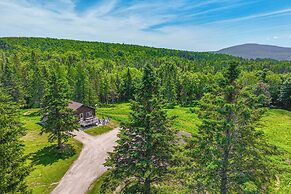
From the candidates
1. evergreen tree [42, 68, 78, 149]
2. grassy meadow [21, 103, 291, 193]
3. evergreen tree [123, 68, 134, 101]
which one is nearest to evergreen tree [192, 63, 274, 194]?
grassy meadow [21, 103, 291, 193]

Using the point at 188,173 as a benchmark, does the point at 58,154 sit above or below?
below

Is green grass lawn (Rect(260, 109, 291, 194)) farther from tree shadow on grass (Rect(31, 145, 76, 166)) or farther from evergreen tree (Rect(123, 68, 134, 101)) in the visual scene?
evergreen tree (Rect(123, 68, 134, 101))

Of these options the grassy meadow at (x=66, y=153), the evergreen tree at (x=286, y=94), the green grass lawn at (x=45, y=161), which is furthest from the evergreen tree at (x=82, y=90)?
the evergreen tree at (x=286, y=94)

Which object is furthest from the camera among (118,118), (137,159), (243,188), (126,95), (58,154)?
(126,95)

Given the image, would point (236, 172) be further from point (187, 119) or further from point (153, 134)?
point (187, 119)

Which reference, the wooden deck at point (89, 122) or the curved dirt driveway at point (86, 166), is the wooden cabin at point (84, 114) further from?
A: the curved dirt driveway at point (86, 166)

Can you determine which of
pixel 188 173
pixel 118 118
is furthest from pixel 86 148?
pixel 188 173
